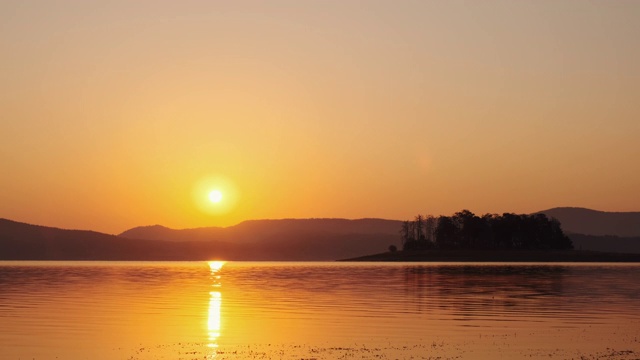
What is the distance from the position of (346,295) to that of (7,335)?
150 feet

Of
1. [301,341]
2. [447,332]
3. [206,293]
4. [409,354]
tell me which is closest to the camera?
[409,354]

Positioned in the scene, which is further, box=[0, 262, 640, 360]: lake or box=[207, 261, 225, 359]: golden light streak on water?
box=[207, 261, 225, 359]: golden light streak on water

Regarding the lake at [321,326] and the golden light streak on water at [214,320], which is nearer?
the lake at [321,326]

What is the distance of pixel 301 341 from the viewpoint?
4794 centimetres

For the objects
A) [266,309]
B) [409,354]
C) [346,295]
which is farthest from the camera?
[346,295]

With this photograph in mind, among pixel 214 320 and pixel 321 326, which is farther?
pixel 214 320

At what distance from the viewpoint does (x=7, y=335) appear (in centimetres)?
4969

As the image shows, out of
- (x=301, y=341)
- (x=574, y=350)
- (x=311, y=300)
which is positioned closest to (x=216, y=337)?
(x=301, y=341)

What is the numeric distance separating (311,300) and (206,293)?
18991mm

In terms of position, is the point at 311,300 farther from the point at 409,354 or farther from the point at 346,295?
the point at 409,354

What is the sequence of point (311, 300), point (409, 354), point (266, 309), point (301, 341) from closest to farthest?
point (409, 354)
point (301, 341)
point (266, 309)
point (311, 300)

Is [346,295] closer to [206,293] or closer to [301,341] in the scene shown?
[206,293]

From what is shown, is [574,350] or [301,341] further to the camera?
[301,341]

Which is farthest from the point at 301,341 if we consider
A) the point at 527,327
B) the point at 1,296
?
the point at 1,296
